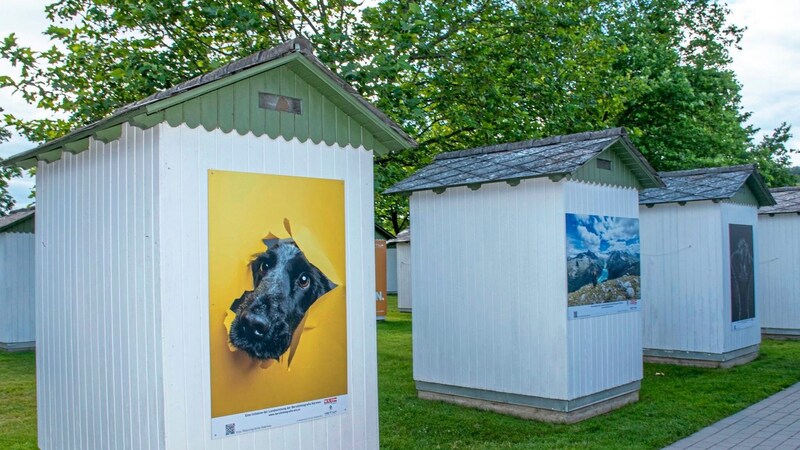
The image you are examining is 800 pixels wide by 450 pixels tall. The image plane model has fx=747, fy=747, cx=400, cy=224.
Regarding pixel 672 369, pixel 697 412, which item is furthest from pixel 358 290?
pixel 672 369

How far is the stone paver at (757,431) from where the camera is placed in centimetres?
823

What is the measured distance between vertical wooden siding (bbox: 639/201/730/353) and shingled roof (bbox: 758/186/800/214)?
14.2 ft

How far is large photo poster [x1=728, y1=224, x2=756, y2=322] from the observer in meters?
13.6

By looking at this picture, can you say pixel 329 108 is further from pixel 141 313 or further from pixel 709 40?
pixel 709 40

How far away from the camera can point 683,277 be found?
539 inches

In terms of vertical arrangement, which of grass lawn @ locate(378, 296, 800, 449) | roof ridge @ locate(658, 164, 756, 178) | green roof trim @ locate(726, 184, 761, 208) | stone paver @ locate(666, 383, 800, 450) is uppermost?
roof ridge @ locate(658, 164, 756, 178)

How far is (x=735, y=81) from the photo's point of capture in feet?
93.2

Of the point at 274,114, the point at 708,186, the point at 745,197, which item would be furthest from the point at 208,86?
the point at 745,197

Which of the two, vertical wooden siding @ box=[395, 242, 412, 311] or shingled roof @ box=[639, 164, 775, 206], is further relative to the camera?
vertical wooden siding @ box=[395, 242, 412, 311]

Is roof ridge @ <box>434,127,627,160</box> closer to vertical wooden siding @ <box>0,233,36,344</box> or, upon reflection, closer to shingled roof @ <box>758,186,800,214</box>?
shingled roof @ <box>758,186,800,214</box>

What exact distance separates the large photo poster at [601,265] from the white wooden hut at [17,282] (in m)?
13.7

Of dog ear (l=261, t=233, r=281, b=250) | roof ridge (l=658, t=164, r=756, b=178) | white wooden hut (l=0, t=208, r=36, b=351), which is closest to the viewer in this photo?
dog ear (l=261, t=233, r=281, b=250)

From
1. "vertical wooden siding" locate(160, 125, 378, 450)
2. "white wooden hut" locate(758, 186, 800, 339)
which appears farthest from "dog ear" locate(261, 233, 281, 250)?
"white wooden hut" locate(758, 186, 800, 339)

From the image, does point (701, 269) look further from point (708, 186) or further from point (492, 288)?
point (492, 288)
